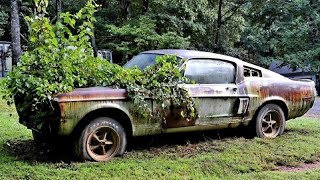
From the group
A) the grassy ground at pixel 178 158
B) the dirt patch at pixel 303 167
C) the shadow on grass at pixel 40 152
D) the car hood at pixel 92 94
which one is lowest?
the dirt patch at pixel 303 167

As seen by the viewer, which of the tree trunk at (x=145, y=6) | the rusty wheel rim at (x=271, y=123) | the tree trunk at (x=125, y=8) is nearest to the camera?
the rusty wheel rim at (x=271, y=123)

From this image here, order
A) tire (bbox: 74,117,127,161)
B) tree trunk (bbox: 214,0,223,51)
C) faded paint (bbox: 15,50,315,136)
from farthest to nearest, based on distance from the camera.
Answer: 1. tree trunk (bbox: 214,0,223,51)
2. tire (bbox: 74,117,127,161)
3. faded paint (bbox: 15,50,315,136)

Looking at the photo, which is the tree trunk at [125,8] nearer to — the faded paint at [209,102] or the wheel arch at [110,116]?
the faded paint at [209,102]

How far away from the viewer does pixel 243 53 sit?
65.6 feet

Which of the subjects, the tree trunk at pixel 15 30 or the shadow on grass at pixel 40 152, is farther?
the tree trunk at pixel 15 30

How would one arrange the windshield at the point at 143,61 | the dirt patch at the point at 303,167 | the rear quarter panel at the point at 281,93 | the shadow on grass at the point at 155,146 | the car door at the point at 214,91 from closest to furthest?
the shadow on grass at the point at 155,146
the dirt patch at the point at 303,167
the car door at the point at 214,91
the windshield at the point at 143,61
the rear quarter panel at the point at 281,93

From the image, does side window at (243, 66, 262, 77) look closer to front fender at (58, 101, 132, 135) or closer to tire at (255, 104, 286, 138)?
tire at (255, 104, 286, 138)

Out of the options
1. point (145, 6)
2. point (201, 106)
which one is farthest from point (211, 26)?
point (201, 106)

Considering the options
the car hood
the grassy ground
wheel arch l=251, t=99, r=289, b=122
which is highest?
the car hood

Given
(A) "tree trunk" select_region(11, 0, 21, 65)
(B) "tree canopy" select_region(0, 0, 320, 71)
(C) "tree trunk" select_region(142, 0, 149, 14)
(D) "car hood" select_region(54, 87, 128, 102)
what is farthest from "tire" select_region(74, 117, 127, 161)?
(C) "tree trunk" select_region(142, 0, 149, 14)

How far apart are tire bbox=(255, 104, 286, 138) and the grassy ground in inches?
7.1

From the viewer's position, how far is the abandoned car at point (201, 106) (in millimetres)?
4312

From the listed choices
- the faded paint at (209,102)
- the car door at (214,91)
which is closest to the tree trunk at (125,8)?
the faded paint at (209,102)

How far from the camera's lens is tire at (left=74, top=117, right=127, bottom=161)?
4328mm
